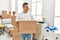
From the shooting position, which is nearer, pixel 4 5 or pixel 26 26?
pixel 26 26

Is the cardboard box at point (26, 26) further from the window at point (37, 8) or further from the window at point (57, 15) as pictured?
the window at point (37, 8)

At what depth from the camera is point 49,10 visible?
160 inches

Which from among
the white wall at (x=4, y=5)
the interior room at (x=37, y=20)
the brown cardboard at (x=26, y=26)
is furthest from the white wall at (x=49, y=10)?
the white wall at (x=4, y=5)

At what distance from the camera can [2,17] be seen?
5.93m

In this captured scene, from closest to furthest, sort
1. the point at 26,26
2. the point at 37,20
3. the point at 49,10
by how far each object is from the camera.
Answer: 1. the point at 26,26
2. the point at 37,20
3. the point at 49,10

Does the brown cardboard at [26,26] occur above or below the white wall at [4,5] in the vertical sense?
below

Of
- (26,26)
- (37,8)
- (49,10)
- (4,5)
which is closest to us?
(26,26)

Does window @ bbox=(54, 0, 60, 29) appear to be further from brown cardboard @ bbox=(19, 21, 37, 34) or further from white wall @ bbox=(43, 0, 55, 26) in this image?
brown cardboard @ bbox=(19, 21, 37, 34)

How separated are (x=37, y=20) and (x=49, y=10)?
1.61 m

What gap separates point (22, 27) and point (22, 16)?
89 cm

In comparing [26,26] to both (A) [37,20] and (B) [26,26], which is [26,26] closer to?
(B) [26,26]

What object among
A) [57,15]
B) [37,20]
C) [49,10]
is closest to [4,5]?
[49,10]

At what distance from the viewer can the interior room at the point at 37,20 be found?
171 centimetres

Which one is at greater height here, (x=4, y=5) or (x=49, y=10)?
(x=4, y=5)
